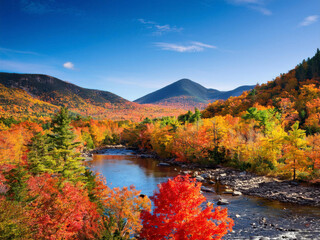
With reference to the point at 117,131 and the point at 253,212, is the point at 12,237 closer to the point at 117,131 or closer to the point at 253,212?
the point at 253,212

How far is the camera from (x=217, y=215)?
44.6 ft

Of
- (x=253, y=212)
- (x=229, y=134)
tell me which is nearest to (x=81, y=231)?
(x=253, y=212)

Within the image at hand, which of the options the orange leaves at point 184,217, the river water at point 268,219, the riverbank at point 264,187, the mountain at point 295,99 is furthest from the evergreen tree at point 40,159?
the mountain at point 295,99

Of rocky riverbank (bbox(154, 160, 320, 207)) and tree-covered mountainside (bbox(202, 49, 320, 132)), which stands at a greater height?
tree-covered mountainside (bbox(202, 49, 320, 132))

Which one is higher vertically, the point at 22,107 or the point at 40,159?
the point at 22,107

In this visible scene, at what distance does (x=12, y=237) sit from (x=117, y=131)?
10292cm

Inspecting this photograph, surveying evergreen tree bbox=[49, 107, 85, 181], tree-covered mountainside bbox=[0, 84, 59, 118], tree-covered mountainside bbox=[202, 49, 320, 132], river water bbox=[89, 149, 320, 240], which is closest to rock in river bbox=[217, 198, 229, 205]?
river water bbox=[89, 149, 320, 240]

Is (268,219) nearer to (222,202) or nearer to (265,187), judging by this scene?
(222,202)

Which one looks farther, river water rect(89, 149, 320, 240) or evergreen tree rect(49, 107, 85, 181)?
evergreen tree rect(49, 107, 85, 181)

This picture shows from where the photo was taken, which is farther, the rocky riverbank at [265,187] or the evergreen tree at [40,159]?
the rocky riverbank at [265,187]

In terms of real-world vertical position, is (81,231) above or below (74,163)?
below

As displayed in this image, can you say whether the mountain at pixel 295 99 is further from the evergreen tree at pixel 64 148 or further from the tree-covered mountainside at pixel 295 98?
the evergreen tree at pixel 64 148

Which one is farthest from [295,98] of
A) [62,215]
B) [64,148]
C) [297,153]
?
[62,215]

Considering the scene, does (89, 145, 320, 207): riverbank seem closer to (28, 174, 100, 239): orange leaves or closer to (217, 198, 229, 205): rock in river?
(217, 198, 229, 205): rock in river
